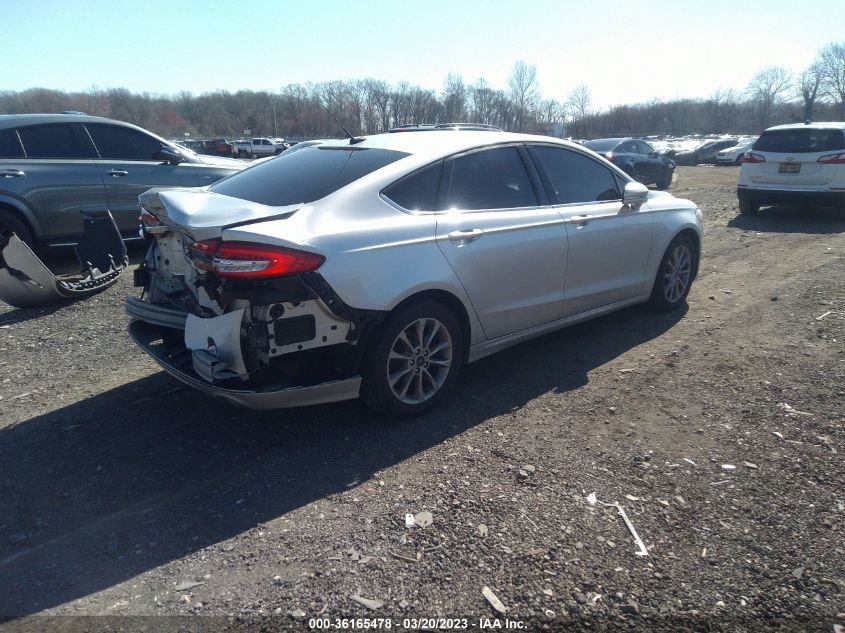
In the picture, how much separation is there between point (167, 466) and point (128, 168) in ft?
19.2

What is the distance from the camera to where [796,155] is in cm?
1086

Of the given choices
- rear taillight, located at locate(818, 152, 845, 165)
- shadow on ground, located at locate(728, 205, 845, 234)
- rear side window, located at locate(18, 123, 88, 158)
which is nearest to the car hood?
rear side window, located at locate(18, 123, 88, 158)

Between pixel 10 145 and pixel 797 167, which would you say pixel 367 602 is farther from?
pixel 797 167

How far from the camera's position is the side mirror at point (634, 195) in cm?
522

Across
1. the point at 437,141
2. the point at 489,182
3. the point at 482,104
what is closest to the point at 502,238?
the point at 489,182

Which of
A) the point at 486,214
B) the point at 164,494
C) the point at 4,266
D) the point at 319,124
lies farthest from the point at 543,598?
the point at 319,124

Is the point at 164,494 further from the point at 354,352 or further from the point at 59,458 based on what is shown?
the point at 354,352

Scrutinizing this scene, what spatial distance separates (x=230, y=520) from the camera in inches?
117

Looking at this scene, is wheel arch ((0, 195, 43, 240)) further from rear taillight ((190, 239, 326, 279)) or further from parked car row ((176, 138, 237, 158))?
parked car row ((176, 138, 237, 158))

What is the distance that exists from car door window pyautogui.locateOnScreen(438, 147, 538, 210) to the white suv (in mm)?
8574

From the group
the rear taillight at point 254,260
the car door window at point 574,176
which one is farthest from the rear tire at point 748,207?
the rear taillight at point 254,260

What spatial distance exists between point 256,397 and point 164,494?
0.66 metres

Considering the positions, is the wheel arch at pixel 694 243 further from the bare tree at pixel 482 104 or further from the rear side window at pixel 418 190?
the bare tree at pixel 482 104

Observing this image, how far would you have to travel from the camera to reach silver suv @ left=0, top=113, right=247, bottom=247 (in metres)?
7.18
